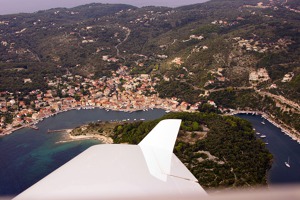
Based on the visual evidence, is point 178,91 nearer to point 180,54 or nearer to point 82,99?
point 82,99

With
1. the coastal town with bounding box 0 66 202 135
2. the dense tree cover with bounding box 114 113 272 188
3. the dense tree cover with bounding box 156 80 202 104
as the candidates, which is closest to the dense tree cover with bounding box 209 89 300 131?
the dense tree cover with bounding box 156 80 202 104

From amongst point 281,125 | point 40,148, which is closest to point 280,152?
point 281,125

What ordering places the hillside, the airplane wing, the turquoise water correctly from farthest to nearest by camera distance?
the hillside, the turquoise water, the airplane wing

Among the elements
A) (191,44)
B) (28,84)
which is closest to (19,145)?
(28,84)

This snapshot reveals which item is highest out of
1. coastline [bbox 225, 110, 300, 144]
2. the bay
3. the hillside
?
the hillside

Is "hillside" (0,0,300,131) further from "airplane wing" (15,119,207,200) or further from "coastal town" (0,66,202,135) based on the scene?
"airplane wing" (15,119,207,200)

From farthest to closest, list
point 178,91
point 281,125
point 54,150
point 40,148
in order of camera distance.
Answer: point 178,91 → point 281,125 → point 40,148 → point 54,150

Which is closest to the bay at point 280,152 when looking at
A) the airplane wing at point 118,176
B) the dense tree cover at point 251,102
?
the dense tree cover at point 251,102

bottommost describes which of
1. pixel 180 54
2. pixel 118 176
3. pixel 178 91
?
pixel 178 91
